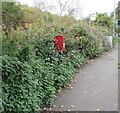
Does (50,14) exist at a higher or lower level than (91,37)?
higher

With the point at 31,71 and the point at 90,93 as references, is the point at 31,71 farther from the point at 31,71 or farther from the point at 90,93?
the point at 90,93

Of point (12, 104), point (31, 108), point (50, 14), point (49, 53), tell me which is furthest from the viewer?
point (50, 14)

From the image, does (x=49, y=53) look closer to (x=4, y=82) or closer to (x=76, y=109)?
→ (x=76, y=109)

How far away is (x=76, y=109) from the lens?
3.96 meters

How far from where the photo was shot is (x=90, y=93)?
15.9 feet

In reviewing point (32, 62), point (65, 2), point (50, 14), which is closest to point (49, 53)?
point (32, 62)

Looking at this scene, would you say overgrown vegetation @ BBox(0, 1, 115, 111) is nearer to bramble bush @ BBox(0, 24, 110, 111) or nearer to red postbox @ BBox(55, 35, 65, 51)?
bramble bush @ BBox(0, 24, 110, 111)

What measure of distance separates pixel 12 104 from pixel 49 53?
2.88m

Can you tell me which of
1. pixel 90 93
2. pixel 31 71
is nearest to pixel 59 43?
pixel 90 93

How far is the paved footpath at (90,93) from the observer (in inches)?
160

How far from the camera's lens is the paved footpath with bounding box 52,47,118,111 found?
407 cm

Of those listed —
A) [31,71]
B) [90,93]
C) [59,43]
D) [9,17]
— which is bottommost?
[90,93]

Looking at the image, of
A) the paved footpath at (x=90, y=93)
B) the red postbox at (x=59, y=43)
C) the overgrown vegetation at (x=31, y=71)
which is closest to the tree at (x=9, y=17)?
the overgrown vegetation at (x=31, y=71)

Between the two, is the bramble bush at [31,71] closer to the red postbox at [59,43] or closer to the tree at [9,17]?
the red postbox at [59,43]
